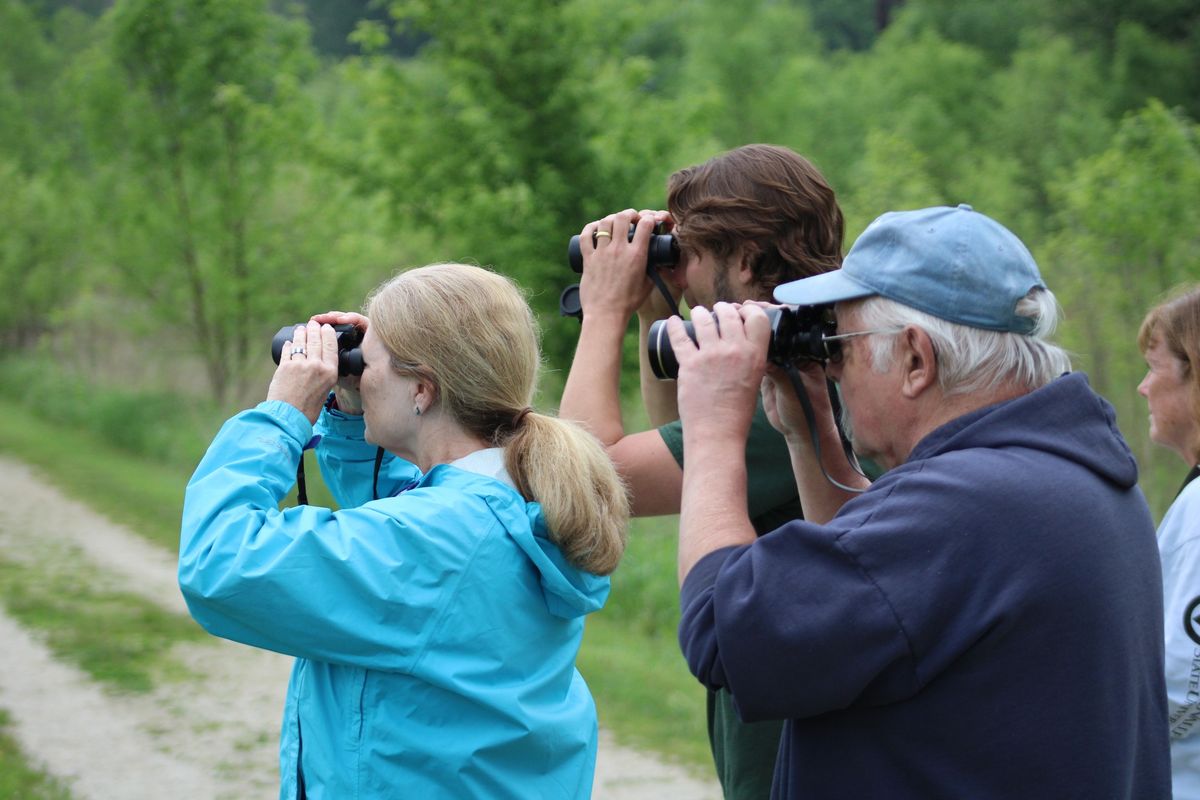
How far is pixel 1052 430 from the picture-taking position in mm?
1678

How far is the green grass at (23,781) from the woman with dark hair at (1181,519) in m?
4.46

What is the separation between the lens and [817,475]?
227 centimetres

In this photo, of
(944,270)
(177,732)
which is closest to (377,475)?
(944,270)

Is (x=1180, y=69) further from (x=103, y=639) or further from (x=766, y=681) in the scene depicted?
(x=766, y=681)

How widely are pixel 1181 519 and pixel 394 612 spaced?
1.78 m

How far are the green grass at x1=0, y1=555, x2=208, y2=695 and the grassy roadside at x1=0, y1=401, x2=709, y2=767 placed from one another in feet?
0.07

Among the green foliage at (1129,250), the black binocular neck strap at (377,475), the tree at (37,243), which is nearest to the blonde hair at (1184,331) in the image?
the black binocular neck strap at (377,475)

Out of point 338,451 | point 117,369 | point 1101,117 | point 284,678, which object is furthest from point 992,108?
point 338,451

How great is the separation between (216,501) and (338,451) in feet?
2.33

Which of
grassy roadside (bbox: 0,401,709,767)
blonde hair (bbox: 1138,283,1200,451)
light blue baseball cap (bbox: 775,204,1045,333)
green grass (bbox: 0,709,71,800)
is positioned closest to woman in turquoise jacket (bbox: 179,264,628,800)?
light blue baseball cap (bbox: 775,204,1045,333)

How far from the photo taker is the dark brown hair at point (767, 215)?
8.38 ft

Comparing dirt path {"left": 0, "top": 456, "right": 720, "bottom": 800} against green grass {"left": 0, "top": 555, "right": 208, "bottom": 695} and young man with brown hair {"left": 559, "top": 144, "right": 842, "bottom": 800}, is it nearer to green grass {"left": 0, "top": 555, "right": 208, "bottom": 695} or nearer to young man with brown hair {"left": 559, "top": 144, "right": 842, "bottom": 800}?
green grass {"left": 0, "top": 555, "right": 208, "bottom": 695}

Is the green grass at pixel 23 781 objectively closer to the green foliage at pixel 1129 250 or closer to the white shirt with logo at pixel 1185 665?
the white shirt with logo at pixel 1185 665

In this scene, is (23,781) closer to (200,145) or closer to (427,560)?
(427,560)
